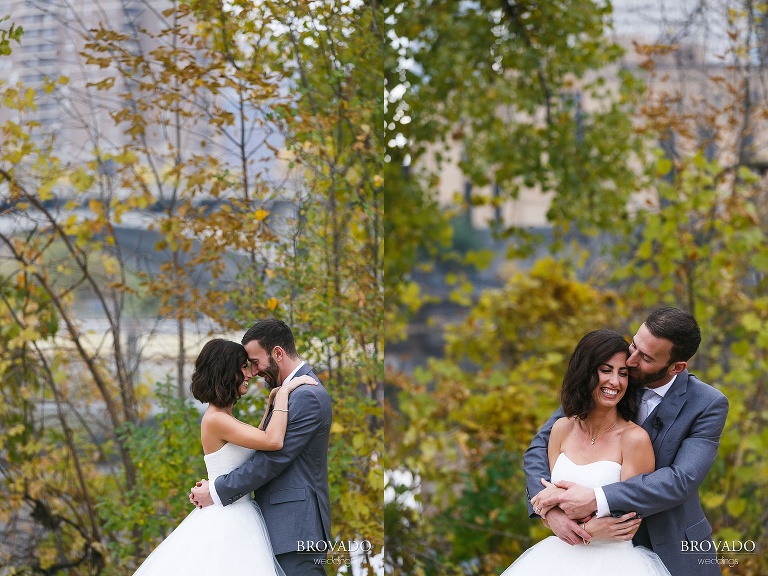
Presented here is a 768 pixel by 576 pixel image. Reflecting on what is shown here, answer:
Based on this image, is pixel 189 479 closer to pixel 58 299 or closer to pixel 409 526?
pixel 58 299

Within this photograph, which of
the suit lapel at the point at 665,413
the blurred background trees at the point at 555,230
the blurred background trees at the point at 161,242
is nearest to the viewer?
the suit lapel at the point at 665,413

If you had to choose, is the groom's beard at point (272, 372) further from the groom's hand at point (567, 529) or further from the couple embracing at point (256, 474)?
the groom's hand at point (567, 529)

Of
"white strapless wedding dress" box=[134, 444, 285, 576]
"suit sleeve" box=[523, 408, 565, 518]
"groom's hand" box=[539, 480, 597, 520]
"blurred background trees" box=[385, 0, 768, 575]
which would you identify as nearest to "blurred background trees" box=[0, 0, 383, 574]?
"white strapless wedding dress" box=[134, 444, 285, 576]

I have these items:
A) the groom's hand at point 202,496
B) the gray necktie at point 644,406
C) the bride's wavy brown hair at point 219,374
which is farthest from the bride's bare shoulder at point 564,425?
the groom's hand at point 202,496

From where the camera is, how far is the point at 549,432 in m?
3.00

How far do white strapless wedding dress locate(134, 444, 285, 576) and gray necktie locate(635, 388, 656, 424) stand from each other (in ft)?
4.01

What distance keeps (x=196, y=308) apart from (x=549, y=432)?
1706mm

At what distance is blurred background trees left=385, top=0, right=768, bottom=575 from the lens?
554cm

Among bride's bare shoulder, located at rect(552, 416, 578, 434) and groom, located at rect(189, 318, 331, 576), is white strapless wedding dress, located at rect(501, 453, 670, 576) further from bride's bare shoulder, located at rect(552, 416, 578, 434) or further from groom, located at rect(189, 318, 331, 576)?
groom, located at rect(189, 318, 331, 576)

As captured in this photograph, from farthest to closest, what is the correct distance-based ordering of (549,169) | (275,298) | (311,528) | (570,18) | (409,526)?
(549,169) < (570,18) < (409,526) < (275,298) < (311,528)

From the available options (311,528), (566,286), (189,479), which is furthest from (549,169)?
(311,528)

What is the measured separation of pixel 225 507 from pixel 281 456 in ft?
0.82

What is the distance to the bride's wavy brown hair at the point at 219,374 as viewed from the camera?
2918 millimetres

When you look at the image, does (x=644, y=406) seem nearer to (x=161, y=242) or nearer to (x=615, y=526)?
(x=615, y=526)
